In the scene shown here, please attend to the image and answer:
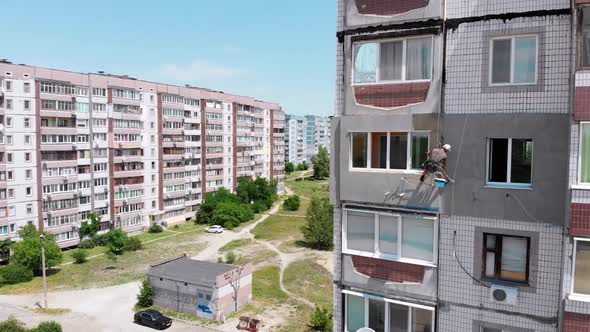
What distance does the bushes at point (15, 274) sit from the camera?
4344 cm

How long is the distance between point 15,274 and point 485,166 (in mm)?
47296

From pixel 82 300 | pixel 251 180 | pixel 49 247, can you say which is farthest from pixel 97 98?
pixel 251 180

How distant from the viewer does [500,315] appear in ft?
28.4

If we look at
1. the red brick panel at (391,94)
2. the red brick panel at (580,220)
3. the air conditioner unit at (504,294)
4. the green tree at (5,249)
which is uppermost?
the red brick panel at (391,94)

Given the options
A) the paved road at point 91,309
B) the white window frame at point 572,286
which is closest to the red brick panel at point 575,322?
the white window frame at point 572,286

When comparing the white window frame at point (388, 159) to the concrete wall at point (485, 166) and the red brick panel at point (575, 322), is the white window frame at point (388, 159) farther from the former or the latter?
the red brick panel at point (575, 322)

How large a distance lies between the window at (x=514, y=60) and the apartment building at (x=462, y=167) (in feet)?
0.06

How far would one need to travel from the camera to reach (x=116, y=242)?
2168 inches

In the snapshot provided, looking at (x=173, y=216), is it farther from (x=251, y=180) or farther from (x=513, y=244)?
(x=513, y=244)

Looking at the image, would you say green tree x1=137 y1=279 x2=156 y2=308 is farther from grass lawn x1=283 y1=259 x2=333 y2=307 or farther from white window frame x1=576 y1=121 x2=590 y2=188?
white window frame x1=576 y1=121 x2=590 y2=188

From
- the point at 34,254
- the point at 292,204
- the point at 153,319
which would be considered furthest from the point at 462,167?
the point at 292,204

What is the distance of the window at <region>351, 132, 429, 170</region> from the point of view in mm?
9094

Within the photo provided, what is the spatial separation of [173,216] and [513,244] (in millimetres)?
68956

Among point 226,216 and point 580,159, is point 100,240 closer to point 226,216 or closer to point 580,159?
point 226,216
